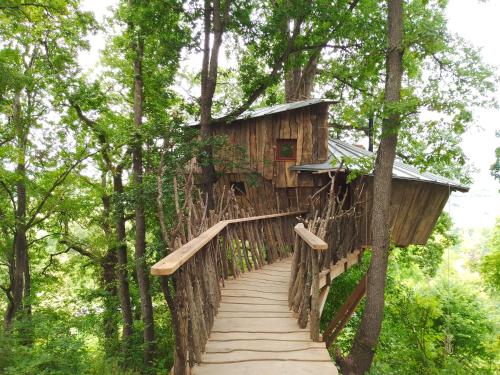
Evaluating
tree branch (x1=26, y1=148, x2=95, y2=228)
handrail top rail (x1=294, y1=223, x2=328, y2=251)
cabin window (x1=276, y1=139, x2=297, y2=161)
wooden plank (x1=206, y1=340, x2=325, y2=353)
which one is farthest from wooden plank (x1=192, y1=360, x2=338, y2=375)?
tree branch (x1=26, y1=148, x2=95, y2=228)

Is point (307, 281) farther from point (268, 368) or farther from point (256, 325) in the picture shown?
point (268, 368)

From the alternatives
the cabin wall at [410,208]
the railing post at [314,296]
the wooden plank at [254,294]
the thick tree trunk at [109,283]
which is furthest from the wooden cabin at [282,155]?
the railing post at [314,296]

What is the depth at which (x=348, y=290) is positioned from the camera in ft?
39.9

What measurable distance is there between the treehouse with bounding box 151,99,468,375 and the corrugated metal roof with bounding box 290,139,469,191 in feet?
0.15

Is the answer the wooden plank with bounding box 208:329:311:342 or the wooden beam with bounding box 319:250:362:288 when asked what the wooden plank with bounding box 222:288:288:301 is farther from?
the wooden plank with bounding box 208:329:311:342

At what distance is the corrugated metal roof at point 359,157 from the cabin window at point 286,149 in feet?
1.87

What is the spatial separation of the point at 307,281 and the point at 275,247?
4.13m

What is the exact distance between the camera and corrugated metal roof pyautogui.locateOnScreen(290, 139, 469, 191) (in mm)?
8297

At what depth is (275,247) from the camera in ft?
27.9

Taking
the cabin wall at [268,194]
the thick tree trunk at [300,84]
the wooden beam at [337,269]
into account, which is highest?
the thick tree trunk at [300,84]

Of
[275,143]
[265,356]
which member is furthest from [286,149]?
[265,356]

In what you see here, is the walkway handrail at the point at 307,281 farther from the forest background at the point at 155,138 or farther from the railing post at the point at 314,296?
the forest background at the point at 155,138

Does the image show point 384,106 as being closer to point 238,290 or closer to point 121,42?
point 238,290

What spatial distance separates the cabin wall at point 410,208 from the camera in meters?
8.86
